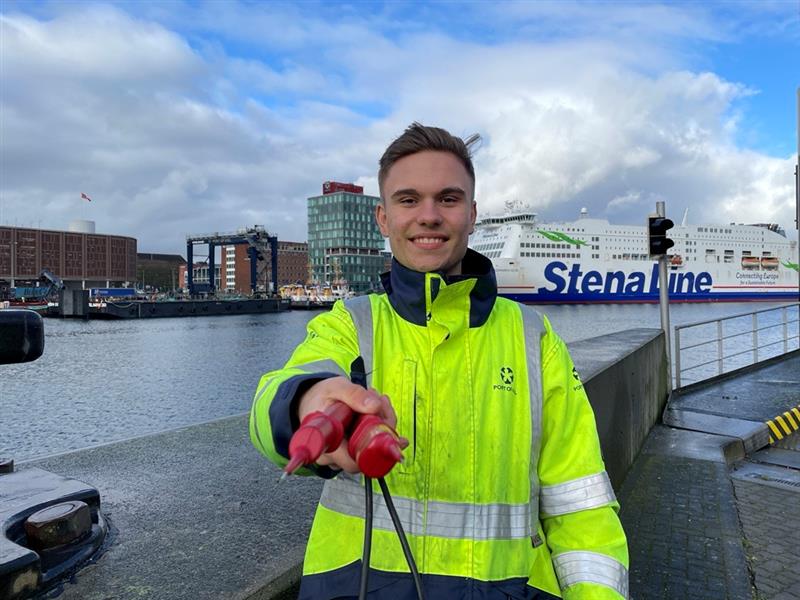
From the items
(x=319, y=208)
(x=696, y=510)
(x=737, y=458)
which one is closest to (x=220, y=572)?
(x=696, y=510)

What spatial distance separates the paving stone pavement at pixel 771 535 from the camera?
11.2ft

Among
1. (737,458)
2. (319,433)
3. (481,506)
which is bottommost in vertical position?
(737,458)

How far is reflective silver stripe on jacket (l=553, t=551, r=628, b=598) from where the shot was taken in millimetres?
1326

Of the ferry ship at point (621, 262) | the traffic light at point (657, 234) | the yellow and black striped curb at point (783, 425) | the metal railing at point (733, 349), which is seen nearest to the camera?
the yellow and black striped curb at point (783, 425)

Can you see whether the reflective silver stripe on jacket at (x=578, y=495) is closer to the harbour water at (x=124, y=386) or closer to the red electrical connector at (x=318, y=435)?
the red electrical connector at (x=318, y=435)

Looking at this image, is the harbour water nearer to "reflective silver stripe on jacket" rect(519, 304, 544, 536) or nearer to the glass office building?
"reflective silver stripe on jacket" rect(519, 304, 544, 536)

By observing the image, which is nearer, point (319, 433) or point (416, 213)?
point (319, 433)

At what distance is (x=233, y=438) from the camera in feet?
13.5

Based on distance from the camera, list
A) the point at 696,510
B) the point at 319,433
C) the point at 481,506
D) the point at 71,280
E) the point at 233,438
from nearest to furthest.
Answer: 1. the point at 319,433
2. the point at 481,506
3. the point at 233,438
4. the point at 696,510
5. the point at 71,280

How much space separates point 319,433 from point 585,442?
2.81 feet

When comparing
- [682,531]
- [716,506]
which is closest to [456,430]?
[682,531]

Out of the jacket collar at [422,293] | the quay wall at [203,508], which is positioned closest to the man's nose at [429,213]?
the jacket collar at [422,293]

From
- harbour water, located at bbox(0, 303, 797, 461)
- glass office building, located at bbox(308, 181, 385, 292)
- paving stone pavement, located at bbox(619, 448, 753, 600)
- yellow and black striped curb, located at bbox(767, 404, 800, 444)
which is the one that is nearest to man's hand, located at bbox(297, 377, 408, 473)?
paving stone pavement, located at bbox(619, 448, 753, 600)

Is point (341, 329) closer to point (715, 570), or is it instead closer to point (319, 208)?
point (715, 570)
